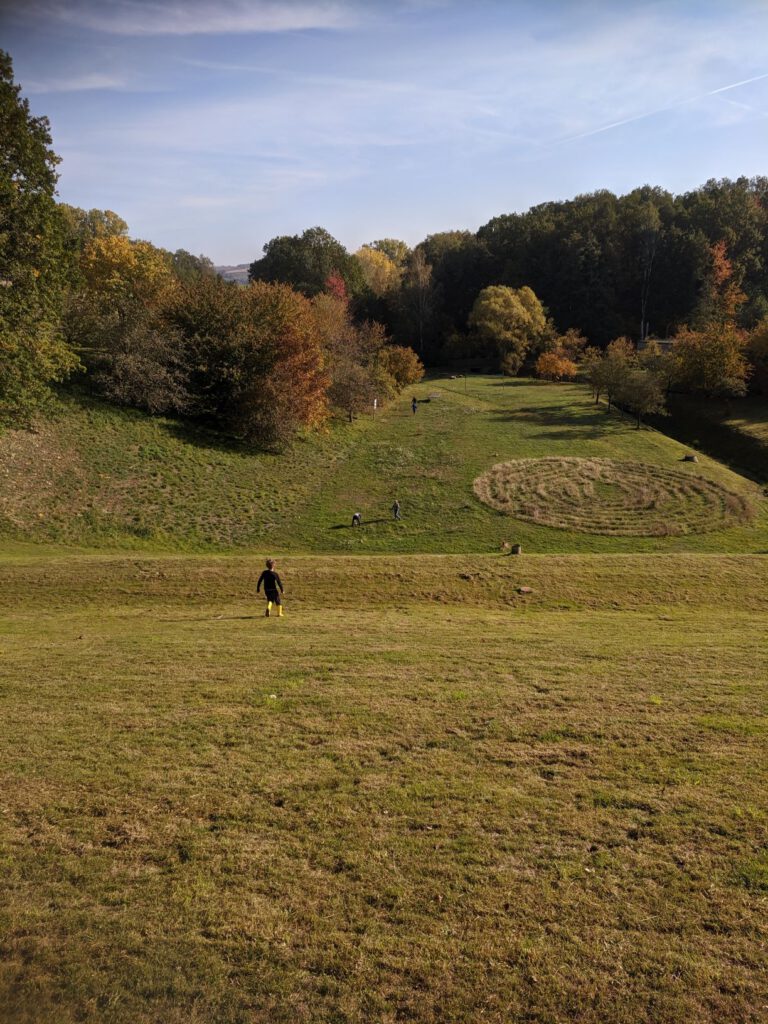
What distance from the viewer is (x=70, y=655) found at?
48.4 feet

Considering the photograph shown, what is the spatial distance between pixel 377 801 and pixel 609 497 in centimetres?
3530

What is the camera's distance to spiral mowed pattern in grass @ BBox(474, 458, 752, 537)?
118 feet

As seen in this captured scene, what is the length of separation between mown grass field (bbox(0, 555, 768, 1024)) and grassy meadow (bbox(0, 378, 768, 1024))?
36 mm

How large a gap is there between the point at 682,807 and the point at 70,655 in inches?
533

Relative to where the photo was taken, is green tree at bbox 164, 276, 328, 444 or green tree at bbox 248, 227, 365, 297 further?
green tree at bbox 248, 227, 365, 297

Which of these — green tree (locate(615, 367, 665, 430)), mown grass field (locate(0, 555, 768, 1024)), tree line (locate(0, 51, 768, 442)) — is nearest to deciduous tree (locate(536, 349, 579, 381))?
tree line (locate(0, 51, 768, 442))

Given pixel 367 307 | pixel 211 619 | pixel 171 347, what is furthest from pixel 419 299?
pixel 211 619

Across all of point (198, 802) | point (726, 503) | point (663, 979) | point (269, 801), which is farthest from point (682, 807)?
point (726, 503)

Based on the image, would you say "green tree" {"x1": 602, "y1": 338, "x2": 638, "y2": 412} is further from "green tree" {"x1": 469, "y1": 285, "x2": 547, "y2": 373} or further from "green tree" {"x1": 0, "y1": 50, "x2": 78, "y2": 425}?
"green tree" {"x1": 0, "y1": 50, "x2": 78, "y2": 425}

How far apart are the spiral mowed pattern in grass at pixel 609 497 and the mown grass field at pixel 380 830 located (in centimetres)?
2046

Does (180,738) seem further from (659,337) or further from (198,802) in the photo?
(659,337)

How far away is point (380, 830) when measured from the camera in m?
7.95

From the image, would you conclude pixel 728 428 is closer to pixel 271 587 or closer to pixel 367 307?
pixel 271 587

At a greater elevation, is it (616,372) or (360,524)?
(616,372)
